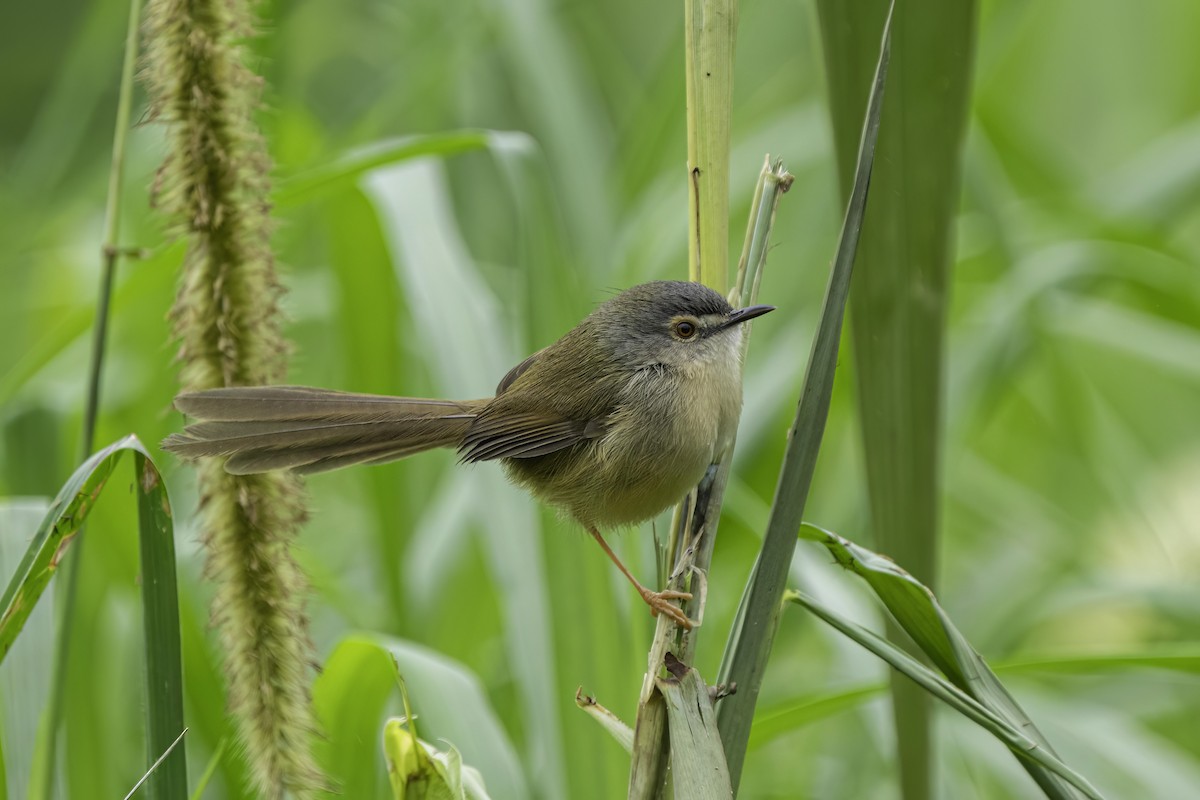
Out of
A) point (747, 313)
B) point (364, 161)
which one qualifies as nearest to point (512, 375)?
point (364, 161)

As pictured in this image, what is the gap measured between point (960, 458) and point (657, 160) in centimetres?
127

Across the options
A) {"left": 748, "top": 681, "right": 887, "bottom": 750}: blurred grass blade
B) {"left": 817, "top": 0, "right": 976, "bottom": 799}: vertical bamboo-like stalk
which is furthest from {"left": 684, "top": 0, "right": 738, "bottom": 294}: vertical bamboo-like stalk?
{"left": 748, "top": 681, "right": 887, "bottom": 750}: blurred grass blade

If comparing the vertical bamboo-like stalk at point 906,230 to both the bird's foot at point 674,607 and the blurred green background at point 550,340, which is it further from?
the blurred green background at point 550,340

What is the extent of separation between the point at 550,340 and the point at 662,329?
245 millimetres

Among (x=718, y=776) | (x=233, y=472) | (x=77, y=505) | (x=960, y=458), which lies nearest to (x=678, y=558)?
(x=718, y=776)

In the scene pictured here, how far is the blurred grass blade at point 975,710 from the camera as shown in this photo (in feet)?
4.17

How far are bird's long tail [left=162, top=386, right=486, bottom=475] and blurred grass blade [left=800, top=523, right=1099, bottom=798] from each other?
0.88 m

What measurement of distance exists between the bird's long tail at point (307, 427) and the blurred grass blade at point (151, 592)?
26 cm

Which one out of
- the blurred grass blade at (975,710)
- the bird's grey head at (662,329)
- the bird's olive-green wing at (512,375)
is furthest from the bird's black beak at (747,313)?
the blurred grass blade at (975,710)

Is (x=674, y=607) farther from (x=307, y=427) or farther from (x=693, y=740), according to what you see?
(x=307, y=427)

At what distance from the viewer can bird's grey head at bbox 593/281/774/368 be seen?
2.30m

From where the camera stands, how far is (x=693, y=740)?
1322 millimetres

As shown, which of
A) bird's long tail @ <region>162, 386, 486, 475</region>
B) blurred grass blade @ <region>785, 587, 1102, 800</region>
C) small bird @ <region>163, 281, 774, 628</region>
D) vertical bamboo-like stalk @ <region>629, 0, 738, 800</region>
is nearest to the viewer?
blurred grass blade @ <region>785, 587, 1102, 800</region>

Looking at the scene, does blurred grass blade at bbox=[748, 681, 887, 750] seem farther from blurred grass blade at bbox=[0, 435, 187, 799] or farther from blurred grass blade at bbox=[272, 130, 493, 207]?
blurred grass blade at bbox=[272, 130, 493, 207]
